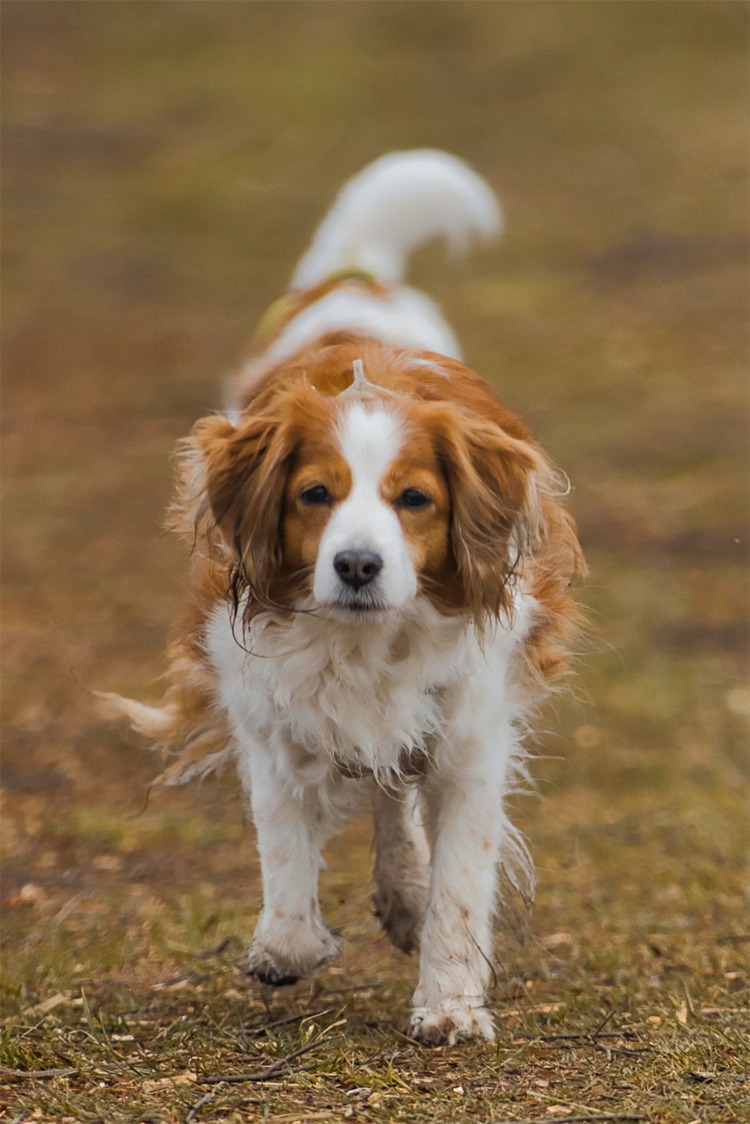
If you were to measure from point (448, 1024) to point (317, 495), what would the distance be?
137cm

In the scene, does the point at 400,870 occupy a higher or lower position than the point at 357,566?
lower

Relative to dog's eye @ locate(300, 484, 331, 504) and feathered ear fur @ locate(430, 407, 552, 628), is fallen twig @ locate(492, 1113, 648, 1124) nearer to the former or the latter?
feathered ear fur @ locate(430, 407, 552, 628)

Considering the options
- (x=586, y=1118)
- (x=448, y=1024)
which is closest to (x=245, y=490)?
(x=448, y=1024)

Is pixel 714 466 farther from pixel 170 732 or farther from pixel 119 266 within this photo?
pixel 119 266

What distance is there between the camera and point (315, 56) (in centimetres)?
2666

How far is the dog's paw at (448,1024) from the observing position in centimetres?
376

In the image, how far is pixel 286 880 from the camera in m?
3.99

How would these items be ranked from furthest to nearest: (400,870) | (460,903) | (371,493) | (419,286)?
(419,286), (400,870), (460,903), (371,493)

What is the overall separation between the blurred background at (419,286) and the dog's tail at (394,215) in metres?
2.12

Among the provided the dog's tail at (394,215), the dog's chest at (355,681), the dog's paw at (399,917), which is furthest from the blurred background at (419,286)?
the dog's tail at (394,215)

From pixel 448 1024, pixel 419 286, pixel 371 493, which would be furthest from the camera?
pixel 419 286

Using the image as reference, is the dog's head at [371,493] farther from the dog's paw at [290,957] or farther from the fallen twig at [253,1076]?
the fallen twig at [253,1076]

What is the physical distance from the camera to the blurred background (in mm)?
5656

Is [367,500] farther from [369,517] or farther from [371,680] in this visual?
[371,680]
